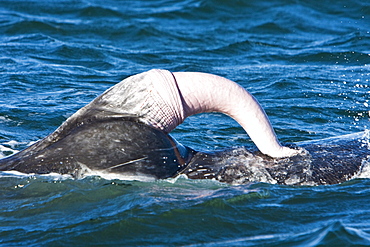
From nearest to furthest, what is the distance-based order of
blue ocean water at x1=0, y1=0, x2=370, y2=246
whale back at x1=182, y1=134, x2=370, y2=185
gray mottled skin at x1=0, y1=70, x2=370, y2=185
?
1. blue ocean water at x1=0, y1=0, x2=370, y2=246
2. gray mottled skin at x1=0, y1=70, x2=370, y2=185
3. whale back at x1=182, y1=134, x2=370, y2=185

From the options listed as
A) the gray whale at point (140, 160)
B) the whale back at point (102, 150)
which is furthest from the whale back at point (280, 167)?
the whale back at point (102, 150)

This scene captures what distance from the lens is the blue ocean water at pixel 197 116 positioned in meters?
4.14

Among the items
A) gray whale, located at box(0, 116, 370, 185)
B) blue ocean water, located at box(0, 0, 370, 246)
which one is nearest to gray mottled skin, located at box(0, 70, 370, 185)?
gray whale, located at box(0, 116, 370, 185)

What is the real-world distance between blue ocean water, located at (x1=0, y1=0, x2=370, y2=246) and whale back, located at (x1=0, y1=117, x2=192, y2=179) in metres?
0.13

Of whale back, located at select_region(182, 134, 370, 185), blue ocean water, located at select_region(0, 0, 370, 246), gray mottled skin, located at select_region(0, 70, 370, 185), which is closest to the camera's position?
blue ocean water, located at select_region(0, 0, 370, 246)

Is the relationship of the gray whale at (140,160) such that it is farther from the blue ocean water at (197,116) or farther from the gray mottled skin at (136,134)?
the blue ocean water at (197,116)

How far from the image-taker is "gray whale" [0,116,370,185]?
454 centimetres

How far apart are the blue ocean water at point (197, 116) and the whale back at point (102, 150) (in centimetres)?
13

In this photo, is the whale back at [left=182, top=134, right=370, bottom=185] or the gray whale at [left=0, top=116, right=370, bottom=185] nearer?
the gray whale at [left=0, top=116, right=370, bottom=185]

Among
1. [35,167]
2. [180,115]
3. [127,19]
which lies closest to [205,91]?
[180,115]

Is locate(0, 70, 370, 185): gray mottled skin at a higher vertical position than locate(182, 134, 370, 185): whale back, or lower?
higher

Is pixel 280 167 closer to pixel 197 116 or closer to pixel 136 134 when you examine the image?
pixel 136 134

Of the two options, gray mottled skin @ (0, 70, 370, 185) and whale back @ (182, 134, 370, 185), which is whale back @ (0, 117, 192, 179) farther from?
whale back @ (182, 134, 370, 185)

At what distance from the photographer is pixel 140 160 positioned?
457cm
